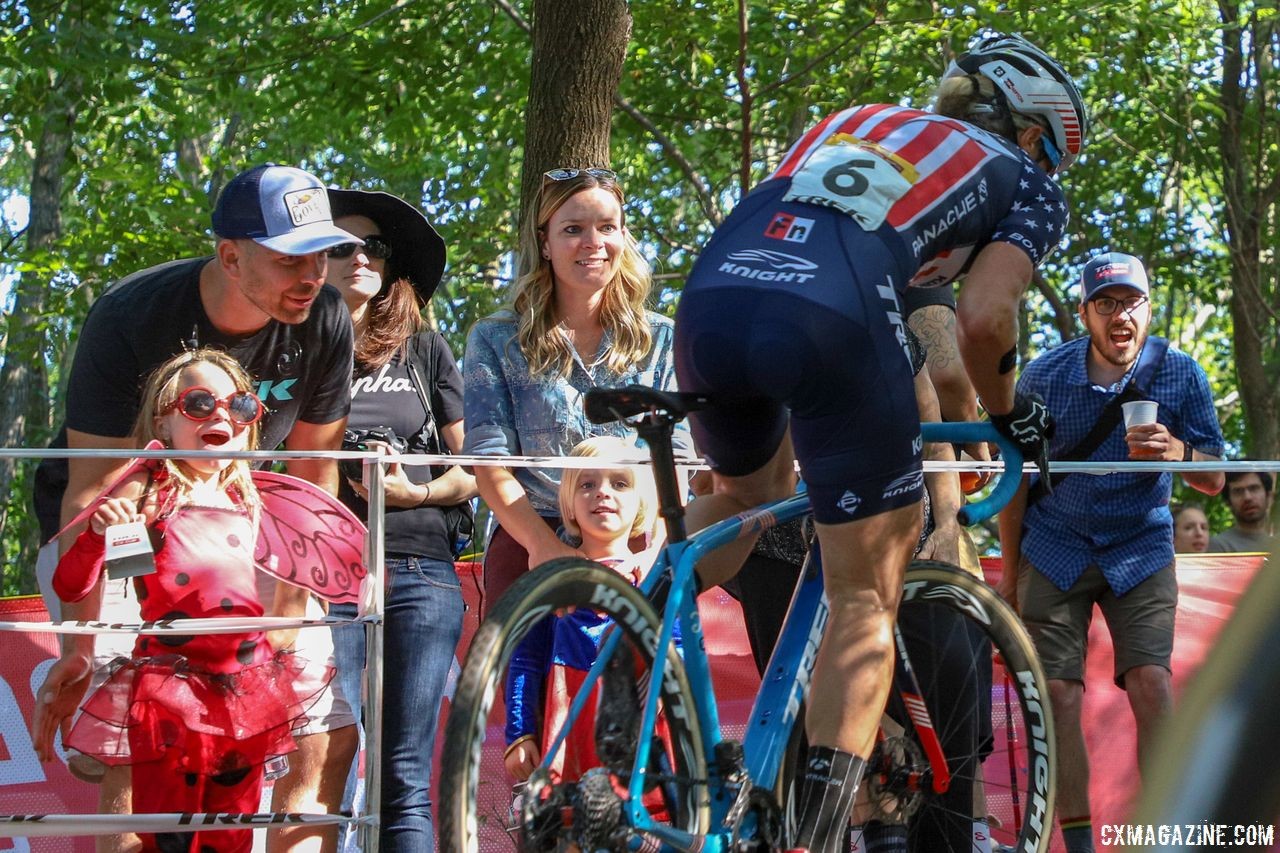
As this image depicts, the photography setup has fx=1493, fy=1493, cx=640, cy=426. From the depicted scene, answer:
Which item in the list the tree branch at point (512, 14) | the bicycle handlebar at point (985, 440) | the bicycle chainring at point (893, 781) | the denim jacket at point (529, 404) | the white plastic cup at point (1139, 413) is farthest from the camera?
the tree branch at point (512, 14)

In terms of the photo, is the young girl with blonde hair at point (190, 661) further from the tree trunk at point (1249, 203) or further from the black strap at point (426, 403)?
the tree trunk at point (1249, 203)

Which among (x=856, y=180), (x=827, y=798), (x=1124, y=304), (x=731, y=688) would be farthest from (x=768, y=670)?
(x=1124, y=304)

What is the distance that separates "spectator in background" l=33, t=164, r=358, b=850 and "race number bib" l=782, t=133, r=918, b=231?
1.52 metres

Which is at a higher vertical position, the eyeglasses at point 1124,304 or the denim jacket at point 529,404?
the eyeglasses at point 1124,304

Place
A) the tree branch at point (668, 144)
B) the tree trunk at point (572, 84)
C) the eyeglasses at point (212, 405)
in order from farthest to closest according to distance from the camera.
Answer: the tree branch at point (668, 144), the tree trunk at point (572, 84), the eyeglasses at point (212, 405)

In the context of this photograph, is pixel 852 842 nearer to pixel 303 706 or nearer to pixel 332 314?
pixel 303 706

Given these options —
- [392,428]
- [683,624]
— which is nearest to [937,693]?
[683,624]

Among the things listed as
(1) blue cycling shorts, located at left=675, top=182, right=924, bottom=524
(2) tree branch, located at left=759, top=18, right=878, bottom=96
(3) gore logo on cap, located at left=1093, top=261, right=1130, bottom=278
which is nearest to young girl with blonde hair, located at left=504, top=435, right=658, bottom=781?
(1) blue cycling shorts, located at left=675, top=182, right=924, bottom=524

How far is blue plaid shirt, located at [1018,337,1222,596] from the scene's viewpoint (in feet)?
17.9

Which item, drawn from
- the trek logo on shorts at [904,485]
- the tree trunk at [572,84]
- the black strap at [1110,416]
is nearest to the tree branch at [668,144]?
the tree trunk at [572,84]

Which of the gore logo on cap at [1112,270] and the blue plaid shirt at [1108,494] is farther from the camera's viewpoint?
the gore logo on cap at [1112,270]

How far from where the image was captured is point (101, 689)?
3820 millimetres

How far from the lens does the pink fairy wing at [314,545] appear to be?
12.8 feet

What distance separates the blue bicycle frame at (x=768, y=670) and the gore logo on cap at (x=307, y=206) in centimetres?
169
